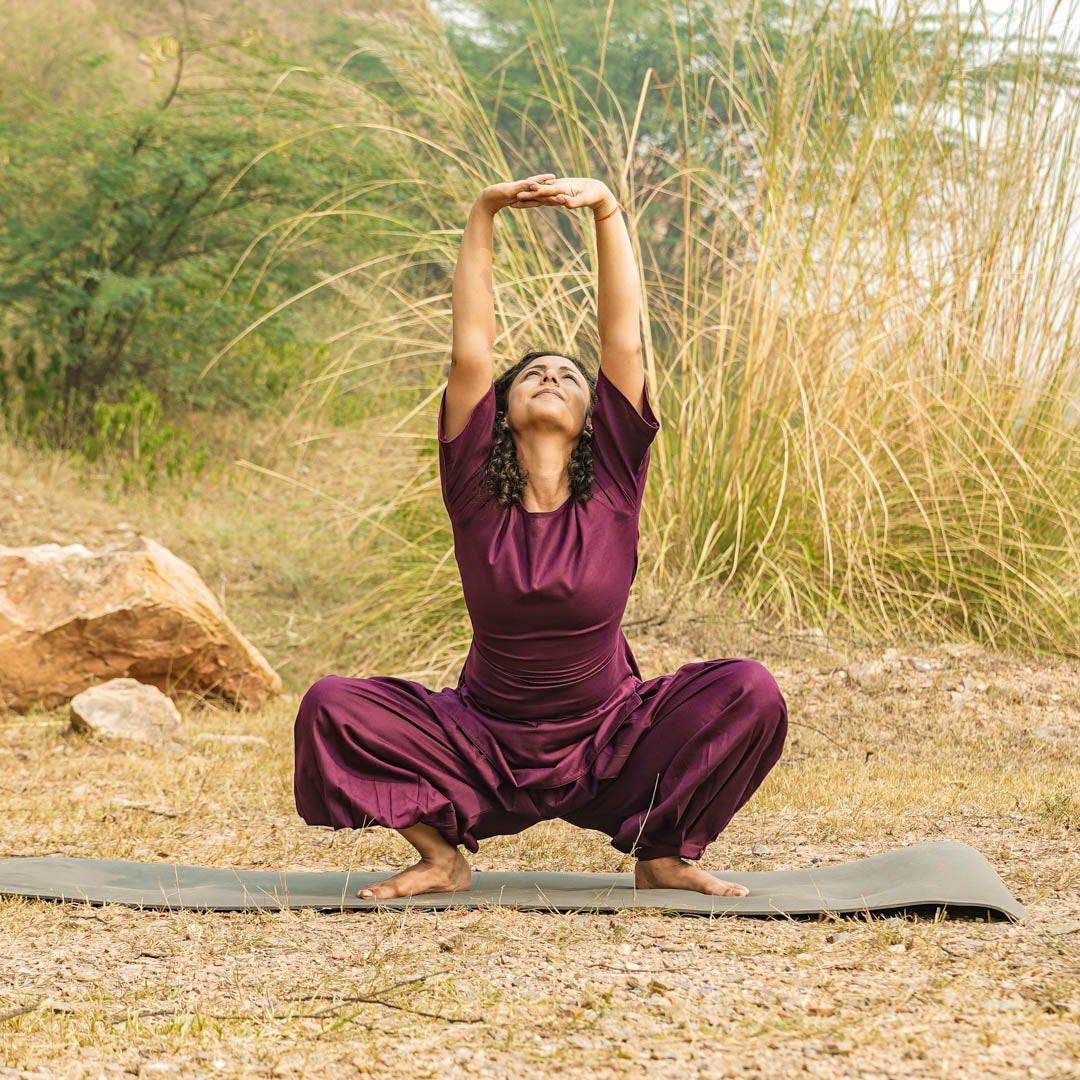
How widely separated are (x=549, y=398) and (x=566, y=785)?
2.26 ft

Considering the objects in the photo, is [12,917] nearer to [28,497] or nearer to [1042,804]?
[1042,804]

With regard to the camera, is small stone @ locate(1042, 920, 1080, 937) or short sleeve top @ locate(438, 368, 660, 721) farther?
short sleeve top @ locate(438, 368, 660, 721)

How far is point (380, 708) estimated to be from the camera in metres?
2.23

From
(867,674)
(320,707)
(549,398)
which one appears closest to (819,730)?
(867,674)

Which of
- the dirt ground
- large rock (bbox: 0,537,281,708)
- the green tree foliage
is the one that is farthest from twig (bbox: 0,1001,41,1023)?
the green tree foliage

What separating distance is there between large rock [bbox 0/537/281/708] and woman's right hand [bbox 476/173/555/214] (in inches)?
95.1

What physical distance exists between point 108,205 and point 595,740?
20.9 feet

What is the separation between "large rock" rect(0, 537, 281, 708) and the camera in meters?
4.20

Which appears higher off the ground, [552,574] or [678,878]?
[552,574]

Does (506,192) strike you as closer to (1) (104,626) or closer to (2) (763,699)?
(2) (763,699)

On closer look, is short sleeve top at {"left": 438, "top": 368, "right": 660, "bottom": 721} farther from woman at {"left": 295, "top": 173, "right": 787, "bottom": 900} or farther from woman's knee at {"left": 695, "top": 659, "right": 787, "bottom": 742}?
woman's knee at {"left": 695, "top": 659, "right": 787, "bottom": 742}

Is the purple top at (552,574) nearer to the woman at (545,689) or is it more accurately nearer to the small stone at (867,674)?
the woman at (545,689)

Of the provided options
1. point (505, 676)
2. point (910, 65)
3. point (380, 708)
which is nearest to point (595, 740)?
point (505, 676)

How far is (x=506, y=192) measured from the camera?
220cm
